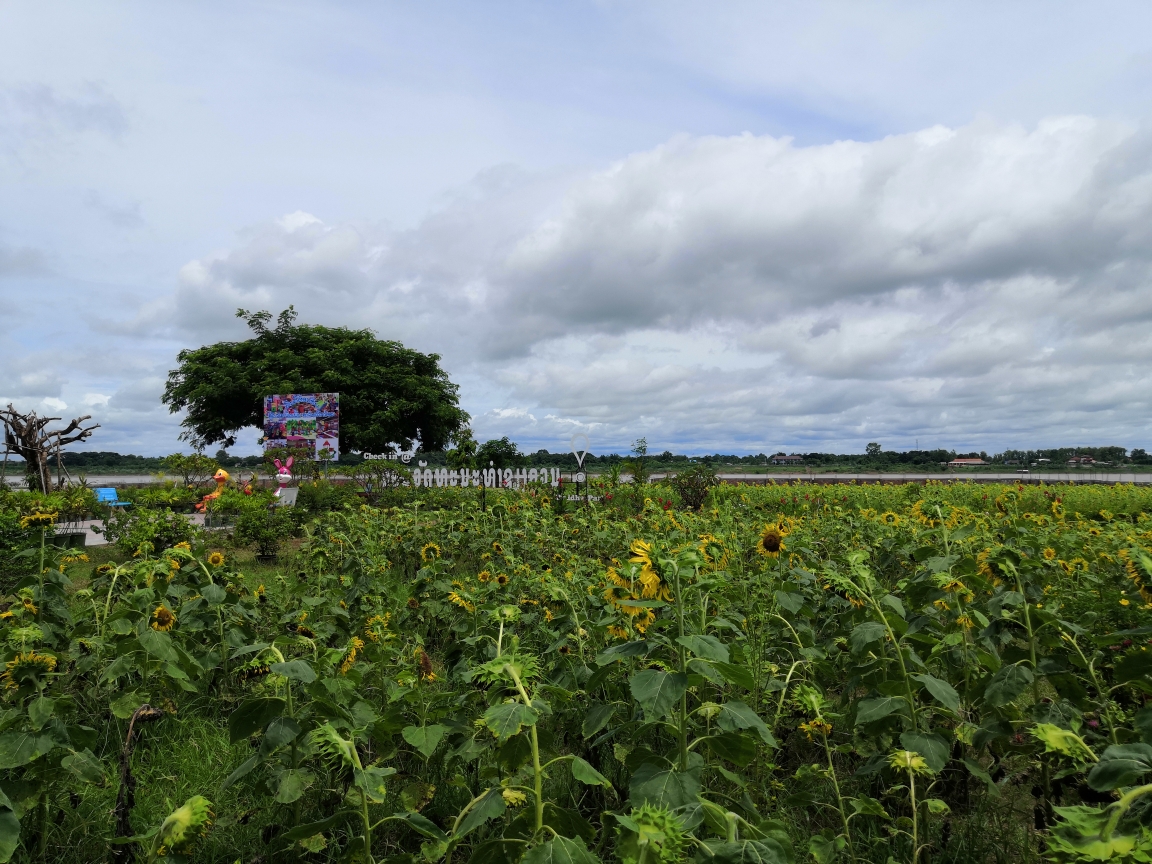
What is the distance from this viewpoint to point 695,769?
68.8 inches

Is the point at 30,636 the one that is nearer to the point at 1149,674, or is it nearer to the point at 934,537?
the point at 1149,674

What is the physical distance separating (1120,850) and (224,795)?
9.68 feet

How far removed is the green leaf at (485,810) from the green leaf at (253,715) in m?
0.76

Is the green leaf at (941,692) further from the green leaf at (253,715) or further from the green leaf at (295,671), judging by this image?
the green leaf at (253,715)

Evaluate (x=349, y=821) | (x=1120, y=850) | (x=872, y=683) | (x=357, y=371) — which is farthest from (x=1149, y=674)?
(x=357, y=371)

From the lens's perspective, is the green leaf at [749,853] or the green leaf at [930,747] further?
the green leaf at [930,747]

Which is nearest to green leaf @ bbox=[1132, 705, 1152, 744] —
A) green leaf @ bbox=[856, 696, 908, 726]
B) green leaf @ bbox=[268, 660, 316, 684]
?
green leaf @ bbox=[856, 696, 908, 726]

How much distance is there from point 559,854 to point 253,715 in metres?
1.12

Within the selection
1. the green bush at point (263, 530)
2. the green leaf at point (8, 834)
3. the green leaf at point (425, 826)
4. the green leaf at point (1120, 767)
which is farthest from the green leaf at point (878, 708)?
the green bush at point (263, 530)

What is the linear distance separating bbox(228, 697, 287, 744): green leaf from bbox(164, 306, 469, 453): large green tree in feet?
Result: 103

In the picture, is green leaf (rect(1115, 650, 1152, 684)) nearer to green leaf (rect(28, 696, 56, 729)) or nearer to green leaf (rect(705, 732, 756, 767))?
green leaf (rect(705, 732, 756, 767))

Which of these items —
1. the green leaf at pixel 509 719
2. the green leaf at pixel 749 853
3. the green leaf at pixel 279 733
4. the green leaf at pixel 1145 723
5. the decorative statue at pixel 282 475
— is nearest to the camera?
the green leaf at pixel 749 853

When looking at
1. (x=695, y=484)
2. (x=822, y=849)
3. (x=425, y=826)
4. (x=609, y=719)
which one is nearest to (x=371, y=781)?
(x=425, y=826)

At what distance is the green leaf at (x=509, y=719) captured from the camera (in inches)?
55.2
